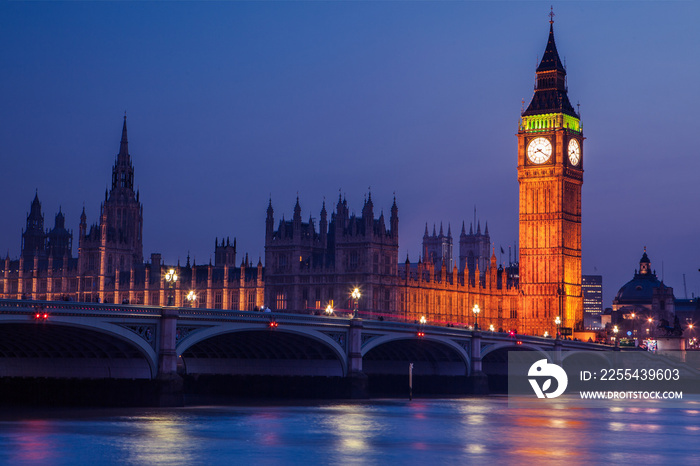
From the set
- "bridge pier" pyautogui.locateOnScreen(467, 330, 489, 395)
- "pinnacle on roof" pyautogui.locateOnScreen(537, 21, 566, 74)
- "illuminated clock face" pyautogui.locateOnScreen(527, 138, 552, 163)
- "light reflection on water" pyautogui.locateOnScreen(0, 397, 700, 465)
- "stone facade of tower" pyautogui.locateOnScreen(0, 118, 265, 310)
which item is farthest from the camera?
"pinnacle on roof" pyautogui.locateOnScreen(537, 21, 566, 74)

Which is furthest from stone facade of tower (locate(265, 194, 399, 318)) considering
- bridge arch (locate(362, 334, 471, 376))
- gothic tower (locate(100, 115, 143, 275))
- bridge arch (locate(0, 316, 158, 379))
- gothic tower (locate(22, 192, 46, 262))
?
gothic tower (locate(22, 192, 46, 262))

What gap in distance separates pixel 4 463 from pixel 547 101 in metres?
120

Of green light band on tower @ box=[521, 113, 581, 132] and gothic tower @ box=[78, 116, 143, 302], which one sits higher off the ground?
green light band on tower @ box=[521, 113, 581, 132]

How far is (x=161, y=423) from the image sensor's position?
171 ft

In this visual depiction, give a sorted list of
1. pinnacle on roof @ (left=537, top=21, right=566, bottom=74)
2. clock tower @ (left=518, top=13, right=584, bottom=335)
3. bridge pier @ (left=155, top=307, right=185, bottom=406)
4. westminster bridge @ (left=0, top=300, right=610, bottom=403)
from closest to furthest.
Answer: westminster bridge @ (left=0, top=300, right=610, bottom=403)
bridge pier @ (left=155, top=307, right=185, bottom=406)
clock tower @ (left=518, top=13, right=584, bottom=335)
pinnacle on roof @ (left=537, top=21, right=566, bottom=74)

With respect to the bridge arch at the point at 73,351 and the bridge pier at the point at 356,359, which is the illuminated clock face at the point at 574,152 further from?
the bridge arch at the point at 73,351

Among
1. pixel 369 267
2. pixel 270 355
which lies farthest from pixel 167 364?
Result: pixel 369 267

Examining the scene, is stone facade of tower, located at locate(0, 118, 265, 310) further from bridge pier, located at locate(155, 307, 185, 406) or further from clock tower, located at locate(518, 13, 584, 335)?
bridge pier, located at locate(155, 307, 185, 406)

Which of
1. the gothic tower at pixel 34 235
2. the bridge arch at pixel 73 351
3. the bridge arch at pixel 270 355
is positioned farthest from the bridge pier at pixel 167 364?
the gothic tower at pixel 34 235

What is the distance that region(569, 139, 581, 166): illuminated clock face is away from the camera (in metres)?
148

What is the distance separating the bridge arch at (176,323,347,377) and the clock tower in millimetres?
69014

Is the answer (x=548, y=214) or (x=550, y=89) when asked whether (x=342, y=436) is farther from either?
(x=550, y=89)

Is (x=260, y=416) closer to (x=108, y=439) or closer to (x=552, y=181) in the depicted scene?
(x=108, y=439)

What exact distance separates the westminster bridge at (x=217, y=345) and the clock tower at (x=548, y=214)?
49.3m
